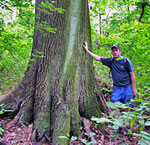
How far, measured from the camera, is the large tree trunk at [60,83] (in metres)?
3.01

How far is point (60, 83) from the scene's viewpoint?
3.14m

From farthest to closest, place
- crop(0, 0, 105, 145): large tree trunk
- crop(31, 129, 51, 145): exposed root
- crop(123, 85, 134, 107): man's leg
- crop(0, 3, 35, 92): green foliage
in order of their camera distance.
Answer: crop(123, 85, 134, 107): man's leg, crop(0, 3, 35, 92): green foliage, crop(0, 0, 105, 145): large tree trunk, crop(31, 129, 51, 145): exposed root

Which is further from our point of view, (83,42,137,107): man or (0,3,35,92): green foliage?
(83,42,137,107): man

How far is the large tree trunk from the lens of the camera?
3.01m

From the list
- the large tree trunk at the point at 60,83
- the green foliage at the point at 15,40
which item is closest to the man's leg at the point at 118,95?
the large tree trunk at the point at 60,83

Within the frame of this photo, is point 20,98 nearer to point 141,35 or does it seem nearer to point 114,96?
point 114,96

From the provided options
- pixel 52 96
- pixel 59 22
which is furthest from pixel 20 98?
pixel 59 22

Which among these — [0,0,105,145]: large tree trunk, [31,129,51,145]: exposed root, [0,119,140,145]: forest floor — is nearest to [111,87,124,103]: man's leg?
[0,0,105,145]: large tree trunk

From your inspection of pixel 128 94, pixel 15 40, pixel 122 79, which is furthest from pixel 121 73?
pixel 15 40

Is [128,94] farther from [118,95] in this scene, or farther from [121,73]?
[121,73]

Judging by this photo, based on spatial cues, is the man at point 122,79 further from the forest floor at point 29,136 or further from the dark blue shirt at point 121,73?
the forest floor at point 29,136

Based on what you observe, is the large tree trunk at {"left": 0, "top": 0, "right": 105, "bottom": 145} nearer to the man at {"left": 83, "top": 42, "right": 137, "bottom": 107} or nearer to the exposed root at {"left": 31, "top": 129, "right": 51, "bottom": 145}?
the exposed root at {"left": 31, "top": 129, "right": 51, "bottom": 145}

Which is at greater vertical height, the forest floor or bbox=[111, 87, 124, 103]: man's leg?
bbox=[111, 87, 124, 103]: man's leg

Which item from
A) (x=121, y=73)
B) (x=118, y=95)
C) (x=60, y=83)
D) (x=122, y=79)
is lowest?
(x=118, y=95)
